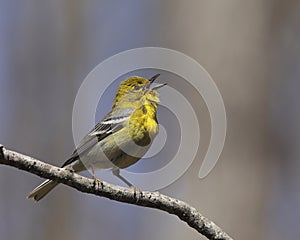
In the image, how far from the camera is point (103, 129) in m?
3.19

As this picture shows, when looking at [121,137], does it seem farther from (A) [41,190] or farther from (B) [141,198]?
(B) [141,198]

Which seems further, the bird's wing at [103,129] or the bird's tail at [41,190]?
the bird's wing at [103,129]

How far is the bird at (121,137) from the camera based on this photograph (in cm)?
288

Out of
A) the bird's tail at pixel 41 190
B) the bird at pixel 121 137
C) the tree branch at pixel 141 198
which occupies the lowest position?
the tree branch at pixel 141 198

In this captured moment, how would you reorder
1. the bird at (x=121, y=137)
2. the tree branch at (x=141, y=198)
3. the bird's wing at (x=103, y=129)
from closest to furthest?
the tree branch at (x=141, y=198)
the bird at (x=121, y=137)
the bird's wing at (x=103, y=129)

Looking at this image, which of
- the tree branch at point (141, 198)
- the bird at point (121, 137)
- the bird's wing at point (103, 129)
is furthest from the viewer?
the bird's wing at point (103, 129)

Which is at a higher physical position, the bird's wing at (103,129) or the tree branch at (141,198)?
the bird's wing at (103,129)

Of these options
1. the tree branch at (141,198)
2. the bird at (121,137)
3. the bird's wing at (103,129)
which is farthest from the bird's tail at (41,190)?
the tree branch at (141,198)

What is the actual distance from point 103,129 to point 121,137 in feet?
0.62

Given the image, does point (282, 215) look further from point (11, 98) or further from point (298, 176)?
point (11, 98)

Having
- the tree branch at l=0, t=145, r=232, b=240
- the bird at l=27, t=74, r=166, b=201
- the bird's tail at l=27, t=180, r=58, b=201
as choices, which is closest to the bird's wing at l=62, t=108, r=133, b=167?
the bird at l=27, t=74, r=166, b=201

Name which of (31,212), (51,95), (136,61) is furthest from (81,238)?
(136,61)

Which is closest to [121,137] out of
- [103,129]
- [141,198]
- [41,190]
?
[103,129]

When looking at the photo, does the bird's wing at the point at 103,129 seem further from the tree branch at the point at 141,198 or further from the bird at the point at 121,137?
the tree branch at the point at 141,198
